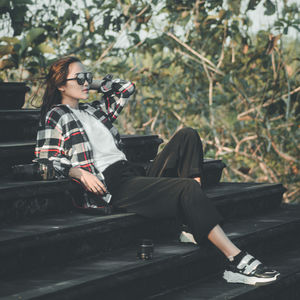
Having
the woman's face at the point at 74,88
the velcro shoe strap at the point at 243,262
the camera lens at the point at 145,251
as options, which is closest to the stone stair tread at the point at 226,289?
the velcro shoe strap at the point at 243,262

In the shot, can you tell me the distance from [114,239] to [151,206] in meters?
0.32

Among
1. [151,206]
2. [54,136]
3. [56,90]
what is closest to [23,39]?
[56,90]

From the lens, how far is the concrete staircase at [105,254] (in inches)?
111

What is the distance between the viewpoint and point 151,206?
356 cm

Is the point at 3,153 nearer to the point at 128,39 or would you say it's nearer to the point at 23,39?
the point at 23,39

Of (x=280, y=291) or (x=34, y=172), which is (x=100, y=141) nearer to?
(x=34, y=172)

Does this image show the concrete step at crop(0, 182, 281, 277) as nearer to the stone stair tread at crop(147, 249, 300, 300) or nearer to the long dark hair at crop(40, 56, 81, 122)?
the stone stair tread at crop(147, 249, 300, 300)

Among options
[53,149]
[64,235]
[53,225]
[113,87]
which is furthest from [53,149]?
[113,87]

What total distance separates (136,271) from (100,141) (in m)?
1.11

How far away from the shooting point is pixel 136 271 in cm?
298

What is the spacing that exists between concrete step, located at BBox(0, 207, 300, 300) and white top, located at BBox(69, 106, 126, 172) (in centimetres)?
60

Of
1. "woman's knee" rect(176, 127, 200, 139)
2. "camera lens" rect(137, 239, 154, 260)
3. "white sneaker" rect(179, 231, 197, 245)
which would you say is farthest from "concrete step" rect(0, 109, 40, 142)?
"camera lens" rect(137, 239, 154, 260)

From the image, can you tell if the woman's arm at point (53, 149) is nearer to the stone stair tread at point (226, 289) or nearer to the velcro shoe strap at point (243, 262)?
the stone stair tread at point (226, 289)

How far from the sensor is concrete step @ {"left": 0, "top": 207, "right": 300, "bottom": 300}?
267 centimetres
